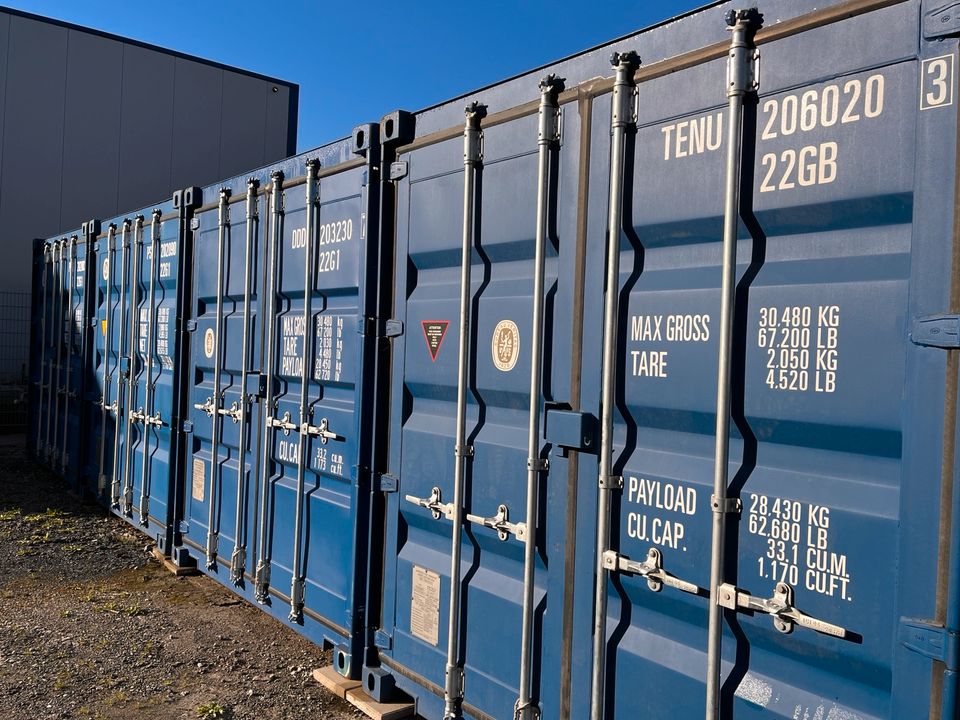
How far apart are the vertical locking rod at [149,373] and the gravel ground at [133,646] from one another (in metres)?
0.42

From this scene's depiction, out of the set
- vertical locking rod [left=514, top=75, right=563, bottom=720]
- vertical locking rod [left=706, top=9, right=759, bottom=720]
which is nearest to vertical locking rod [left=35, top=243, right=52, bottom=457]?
vertical locking rod [left=514, top=75, right=563, bottom=720]

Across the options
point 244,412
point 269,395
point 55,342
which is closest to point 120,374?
point 55,342

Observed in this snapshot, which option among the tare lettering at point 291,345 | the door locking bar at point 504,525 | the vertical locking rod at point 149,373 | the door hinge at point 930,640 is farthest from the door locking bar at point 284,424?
the door hinge at point 930,640

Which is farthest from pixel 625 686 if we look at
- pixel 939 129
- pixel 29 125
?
pixel 29 125

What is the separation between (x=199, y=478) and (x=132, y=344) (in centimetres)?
203

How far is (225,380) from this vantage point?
5.86m

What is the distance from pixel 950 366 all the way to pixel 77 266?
909 centimetres

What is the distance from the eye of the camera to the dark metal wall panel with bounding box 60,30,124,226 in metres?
16.7

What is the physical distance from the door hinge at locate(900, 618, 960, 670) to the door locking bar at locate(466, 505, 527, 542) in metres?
1.41

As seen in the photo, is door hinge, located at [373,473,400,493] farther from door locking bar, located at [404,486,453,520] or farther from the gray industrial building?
the gray industrial building

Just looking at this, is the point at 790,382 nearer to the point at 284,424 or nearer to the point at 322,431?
the point at 322,431

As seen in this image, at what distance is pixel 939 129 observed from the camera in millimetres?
2195

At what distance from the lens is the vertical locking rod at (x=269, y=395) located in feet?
17.0

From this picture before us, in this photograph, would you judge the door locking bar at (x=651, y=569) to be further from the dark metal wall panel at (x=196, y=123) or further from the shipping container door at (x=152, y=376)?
the dark metal wall panel at (x=196, y=123)
